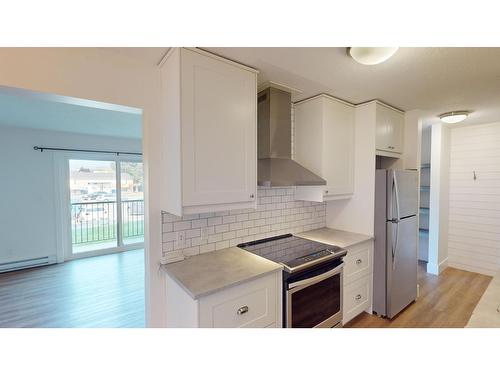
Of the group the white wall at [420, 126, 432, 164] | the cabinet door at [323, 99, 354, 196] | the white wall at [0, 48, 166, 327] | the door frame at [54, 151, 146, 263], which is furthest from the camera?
the door frame at [54, 151, 146, 263]

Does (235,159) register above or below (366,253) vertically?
above

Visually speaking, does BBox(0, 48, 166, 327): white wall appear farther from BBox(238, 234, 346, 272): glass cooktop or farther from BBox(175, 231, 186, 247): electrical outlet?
BBox(238, 234, 346, 272): glass cooktop

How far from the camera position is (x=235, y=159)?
161cm

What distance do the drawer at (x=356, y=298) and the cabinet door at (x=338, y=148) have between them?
0.94 meters

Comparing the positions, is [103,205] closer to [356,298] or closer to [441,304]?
[356,298]

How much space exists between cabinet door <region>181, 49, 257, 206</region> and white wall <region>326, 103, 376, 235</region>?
1444 mm

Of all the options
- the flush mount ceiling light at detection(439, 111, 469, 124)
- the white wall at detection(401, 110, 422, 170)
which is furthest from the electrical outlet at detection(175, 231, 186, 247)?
the flush mount ceiling light at detection(439, 111, 469, 124)

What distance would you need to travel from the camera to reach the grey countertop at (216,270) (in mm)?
1325

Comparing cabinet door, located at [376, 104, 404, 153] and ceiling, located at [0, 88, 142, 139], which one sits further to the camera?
ceiling, located at [0, 88, 142, 139]

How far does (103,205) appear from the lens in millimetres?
4863

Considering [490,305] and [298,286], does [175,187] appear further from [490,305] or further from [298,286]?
[490,305]

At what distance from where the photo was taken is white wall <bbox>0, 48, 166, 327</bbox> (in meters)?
1.21
